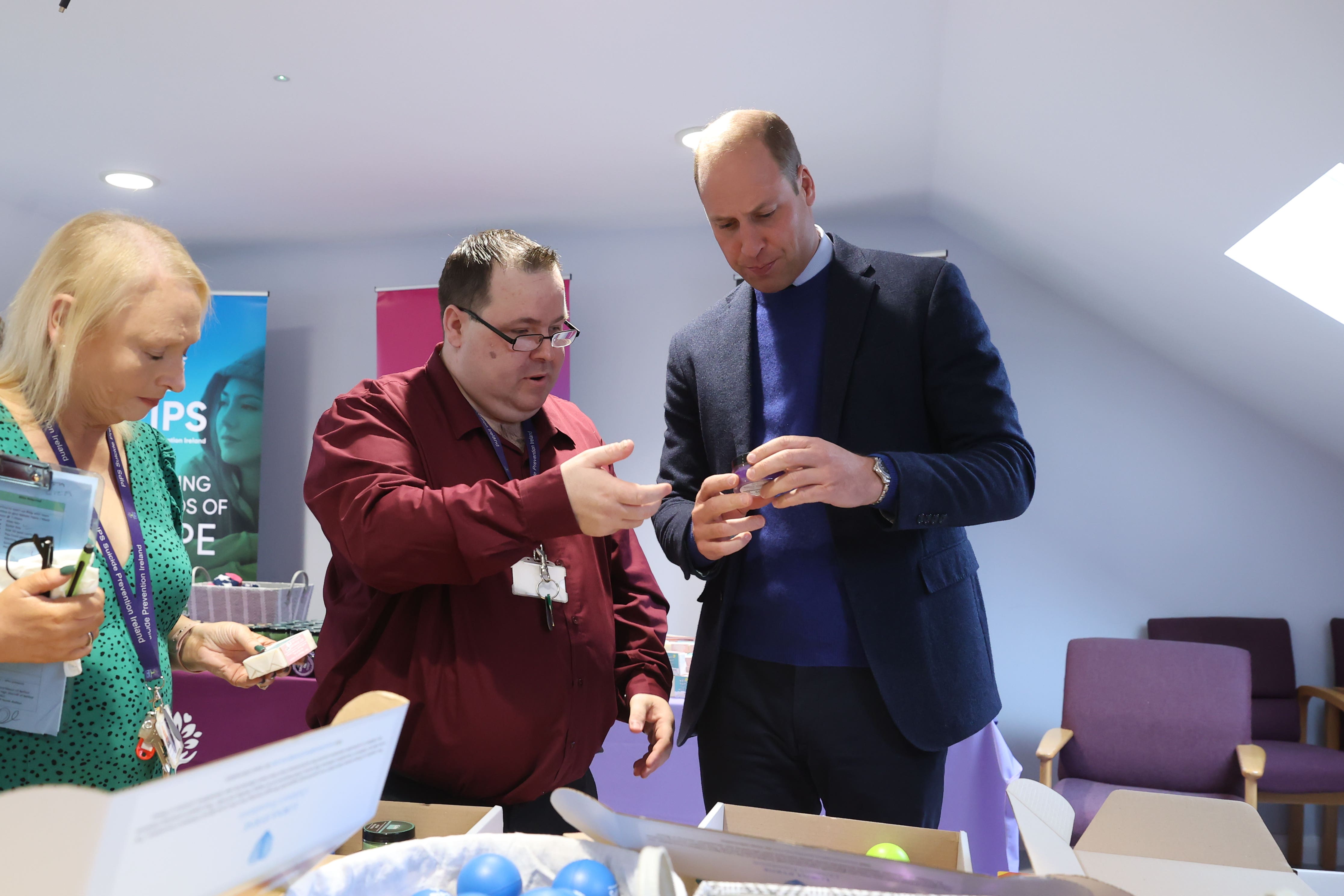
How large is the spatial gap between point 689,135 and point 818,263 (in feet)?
7.84

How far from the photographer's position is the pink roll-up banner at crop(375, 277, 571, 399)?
520 cm

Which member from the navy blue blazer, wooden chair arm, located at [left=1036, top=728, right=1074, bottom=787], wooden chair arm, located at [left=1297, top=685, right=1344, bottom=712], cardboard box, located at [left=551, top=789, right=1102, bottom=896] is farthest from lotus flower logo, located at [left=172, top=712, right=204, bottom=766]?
wooden chair arm, located at [left=1297, top=685, right=1344, bottom=712]

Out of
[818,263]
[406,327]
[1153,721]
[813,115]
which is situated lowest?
[1153,721]

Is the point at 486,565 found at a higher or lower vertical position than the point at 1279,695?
higher

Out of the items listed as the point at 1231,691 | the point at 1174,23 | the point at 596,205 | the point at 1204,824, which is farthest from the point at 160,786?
the point at 596,205

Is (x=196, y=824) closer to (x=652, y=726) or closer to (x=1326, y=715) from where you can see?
(x=652, y=726)

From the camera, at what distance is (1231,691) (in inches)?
143

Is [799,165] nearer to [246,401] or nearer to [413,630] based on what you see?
[413,630]

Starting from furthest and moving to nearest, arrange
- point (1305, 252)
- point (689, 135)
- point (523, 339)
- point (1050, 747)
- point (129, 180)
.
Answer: point (129, 180) → point (689, 135) → point (1050, 747) → point (1305, 252) → point (523, 339)

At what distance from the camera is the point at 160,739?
58.8 inches

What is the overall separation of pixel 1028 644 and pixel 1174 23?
3372mm

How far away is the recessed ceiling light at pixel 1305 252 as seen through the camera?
2.86 metres

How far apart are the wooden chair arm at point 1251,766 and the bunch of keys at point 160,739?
347cm

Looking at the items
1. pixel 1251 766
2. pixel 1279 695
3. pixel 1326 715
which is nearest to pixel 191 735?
pixel 1251 766
